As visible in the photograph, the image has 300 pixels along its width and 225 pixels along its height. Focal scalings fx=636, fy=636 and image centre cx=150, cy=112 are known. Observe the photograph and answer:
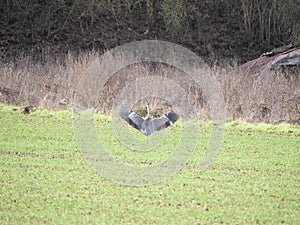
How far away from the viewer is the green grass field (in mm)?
5715

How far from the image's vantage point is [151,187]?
6738 mm

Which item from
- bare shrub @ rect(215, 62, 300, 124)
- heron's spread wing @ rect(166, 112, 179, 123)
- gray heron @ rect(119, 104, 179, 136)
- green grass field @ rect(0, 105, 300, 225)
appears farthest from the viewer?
A: bare shrub @ rect(215, 62, 300, 124)

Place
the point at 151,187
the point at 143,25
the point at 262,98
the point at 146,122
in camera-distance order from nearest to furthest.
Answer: the point at 151,187 < the point at 146,122 < the point at 262,98 < the point at 143,25

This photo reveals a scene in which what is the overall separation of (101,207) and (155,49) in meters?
14.3

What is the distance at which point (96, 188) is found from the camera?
21.7 feet

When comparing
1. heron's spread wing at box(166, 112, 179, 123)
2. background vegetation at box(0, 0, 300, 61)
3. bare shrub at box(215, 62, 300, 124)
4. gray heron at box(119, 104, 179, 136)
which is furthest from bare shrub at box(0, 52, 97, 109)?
background vegetation at box(0, 0, 300, 61)

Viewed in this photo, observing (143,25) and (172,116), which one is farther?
(143,25)

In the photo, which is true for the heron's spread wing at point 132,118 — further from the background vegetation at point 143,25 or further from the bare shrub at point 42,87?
the background vegetation at point 143,25

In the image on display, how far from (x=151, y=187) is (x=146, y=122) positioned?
2769mm

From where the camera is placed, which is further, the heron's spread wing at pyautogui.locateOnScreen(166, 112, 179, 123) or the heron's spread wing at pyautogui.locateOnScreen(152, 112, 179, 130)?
the heron's spread wing at pyautogui.locateOnScreen(166, 112, 179, 123)

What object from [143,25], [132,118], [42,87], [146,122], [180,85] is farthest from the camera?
[143,25]

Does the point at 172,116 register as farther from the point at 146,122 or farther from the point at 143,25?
the point at 143,25

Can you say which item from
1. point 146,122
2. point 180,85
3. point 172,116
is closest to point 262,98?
point 180,85

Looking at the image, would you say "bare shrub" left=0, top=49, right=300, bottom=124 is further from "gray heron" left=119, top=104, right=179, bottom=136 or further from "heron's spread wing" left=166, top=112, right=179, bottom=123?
"gray heron" left=119, top=104, right=179, bottom=136
